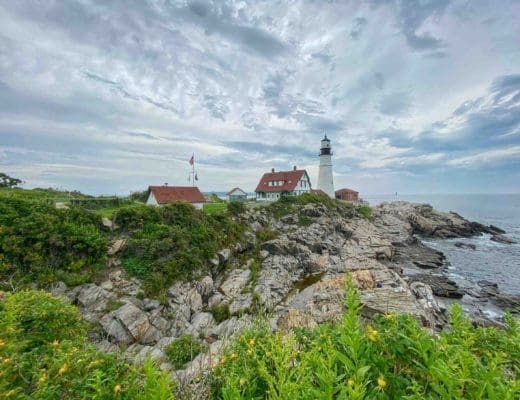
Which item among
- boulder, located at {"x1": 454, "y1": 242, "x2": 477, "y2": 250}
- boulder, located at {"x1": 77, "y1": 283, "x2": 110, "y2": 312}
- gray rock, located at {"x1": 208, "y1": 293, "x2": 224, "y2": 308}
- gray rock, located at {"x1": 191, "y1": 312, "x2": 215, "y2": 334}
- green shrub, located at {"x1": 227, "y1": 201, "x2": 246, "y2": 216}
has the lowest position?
boulder, located at {"x1": 454, "y1": 242, "x2": 477, "y2": 250}

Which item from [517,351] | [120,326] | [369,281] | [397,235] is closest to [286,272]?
[369,281]

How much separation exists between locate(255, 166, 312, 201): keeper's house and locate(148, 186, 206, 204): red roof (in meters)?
19.7

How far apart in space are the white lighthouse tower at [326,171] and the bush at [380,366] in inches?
1858

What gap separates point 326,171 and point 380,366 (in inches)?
1918

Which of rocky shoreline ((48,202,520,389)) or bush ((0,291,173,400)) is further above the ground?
bush ((0,291,173,400))

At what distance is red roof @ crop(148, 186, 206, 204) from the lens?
80.0 ft

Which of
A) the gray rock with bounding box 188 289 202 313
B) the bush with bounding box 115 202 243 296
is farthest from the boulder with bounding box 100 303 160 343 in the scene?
the gray rock with bounding box 188 289 202 313

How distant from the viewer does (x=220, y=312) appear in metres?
12.1

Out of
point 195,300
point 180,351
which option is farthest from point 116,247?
point 180,351

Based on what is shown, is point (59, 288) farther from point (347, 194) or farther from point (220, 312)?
point (347, 194)

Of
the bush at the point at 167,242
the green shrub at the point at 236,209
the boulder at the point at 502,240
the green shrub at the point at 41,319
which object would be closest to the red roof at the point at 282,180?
the green shrub at the point at 236,209

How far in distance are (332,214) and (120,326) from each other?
29.0 meters

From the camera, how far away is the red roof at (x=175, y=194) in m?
24.4

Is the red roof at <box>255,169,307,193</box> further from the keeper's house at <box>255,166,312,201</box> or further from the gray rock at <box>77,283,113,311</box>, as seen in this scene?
the gray rock at <box>77,283,113,311</box>
